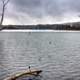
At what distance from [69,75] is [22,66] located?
1008 centimetres

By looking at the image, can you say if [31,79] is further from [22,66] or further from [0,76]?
[22,66]

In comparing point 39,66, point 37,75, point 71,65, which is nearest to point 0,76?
point 37,75

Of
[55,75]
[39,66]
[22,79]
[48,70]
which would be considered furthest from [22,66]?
[22,79]

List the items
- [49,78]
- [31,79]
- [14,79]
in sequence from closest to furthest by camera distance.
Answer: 1. [14,79]
2. [31,79]
3. [49,78]

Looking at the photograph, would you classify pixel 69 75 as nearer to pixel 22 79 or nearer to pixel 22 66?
pixel 22 79

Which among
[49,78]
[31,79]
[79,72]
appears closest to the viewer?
[31,79]

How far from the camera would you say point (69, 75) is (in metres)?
36.4

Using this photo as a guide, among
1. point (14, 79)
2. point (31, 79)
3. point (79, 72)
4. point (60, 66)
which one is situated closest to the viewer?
point (14, 79)

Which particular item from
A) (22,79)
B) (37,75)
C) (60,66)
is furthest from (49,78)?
(60,66)

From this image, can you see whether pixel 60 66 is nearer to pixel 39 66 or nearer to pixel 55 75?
pixel 39 66

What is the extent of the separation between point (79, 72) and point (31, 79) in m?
8.26

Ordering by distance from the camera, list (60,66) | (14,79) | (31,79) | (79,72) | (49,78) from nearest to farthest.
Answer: (14,79)
(31,79)
(49,78)
(79,72)
(60,66)

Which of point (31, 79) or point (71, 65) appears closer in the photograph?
point (31, 79)

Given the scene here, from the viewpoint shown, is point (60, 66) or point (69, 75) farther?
point (60, 66)
